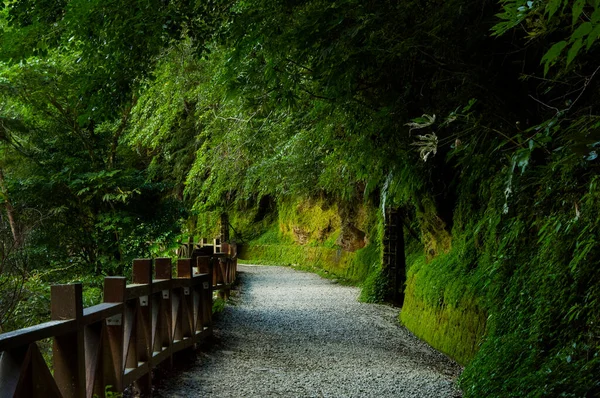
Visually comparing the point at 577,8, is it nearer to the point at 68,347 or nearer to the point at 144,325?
the point at 68,347

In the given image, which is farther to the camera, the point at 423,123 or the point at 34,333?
the point at 423,123

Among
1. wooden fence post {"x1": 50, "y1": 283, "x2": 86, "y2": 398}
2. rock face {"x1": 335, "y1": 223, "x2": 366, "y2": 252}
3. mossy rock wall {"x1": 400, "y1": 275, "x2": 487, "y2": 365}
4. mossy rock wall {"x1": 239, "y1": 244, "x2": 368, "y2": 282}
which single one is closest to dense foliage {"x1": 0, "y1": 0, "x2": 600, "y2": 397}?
mossy rock wall {"x1": 400, "y1": 275, "x2": 487, "y2": 365}

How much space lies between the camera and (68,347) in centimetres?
345

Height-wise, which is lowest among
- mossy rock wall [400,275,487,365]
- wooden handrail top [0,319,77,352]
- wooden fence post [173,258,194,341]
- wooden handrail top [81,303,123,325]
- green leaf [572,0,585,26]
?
mossy rock wall [400,275,487,365]

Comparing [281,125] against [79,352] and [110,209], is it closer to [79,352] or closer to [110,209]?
[110,209]

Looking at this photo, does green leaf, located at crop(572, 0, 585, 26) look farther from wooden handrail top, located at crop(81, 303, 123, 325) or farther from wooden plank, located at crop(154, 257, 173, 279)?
wooden plank, located at crop(154, 257, 173, 279)

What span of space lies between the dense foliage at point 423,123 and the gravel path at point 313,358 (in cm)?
93

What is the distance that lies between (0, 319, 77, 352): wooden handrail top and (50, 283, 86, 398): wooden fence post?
2.5 inches

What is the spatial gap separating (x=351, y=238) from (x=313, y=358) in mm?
12667

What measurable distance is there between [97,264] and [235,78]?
22.3 feet

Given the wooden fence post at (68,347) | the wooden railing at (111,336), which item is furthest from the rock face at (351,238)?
the wooden fence post at (68,347)

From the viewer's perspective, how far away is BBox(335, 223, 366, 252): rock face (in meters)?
19.7

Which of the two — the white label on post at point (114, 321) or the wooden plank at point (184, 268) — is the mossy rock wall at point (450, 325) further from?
the white label on post at point (114, 321)

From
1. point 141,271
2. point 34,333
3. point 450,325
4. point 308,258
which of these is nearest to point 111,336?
point 141,271
